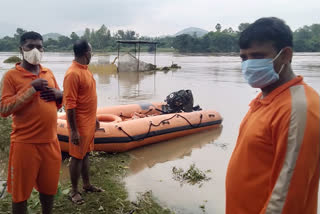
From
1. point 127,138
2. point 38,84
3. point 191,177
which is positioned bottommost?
point 191,177

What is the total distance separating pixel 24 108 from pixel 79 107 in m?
0.88

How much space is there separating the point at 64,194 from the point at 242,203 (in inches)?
97.7

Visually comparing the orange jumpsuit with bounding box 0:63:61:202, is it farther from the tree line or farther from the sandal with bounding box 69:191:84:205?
the tree line

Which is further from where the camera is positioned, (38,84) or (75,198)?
→ (75,198)

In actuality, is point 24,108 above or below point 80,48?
below

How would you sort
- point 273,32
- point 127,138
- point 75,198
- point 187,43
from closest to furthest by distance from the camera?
point 273,32 → point 75,198 → point 127,138 → point 187,43

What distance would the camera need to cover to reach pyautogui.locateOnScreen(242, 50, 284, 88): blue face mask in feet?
4.99

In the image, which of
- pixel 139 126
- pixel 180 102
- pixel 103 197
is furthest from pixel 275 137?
pixel 180 102

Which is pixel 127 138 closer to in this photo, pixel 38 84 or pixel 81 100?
pixel 81 100

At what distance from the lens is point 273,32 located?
1.47 meters

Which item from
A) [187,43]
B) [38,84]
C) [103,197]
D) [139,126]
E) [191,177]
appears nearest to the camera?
[38,84]

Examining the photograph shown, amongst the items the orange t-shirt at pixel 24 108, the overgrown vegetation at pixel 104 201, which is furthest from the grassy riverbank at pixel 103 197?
the orange t-shirt at pixel 24 108

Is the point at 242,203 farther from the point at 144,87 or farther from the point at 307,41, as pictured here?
the point at 307,41

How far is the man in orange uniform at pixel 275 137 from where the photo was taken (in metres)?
1.30
